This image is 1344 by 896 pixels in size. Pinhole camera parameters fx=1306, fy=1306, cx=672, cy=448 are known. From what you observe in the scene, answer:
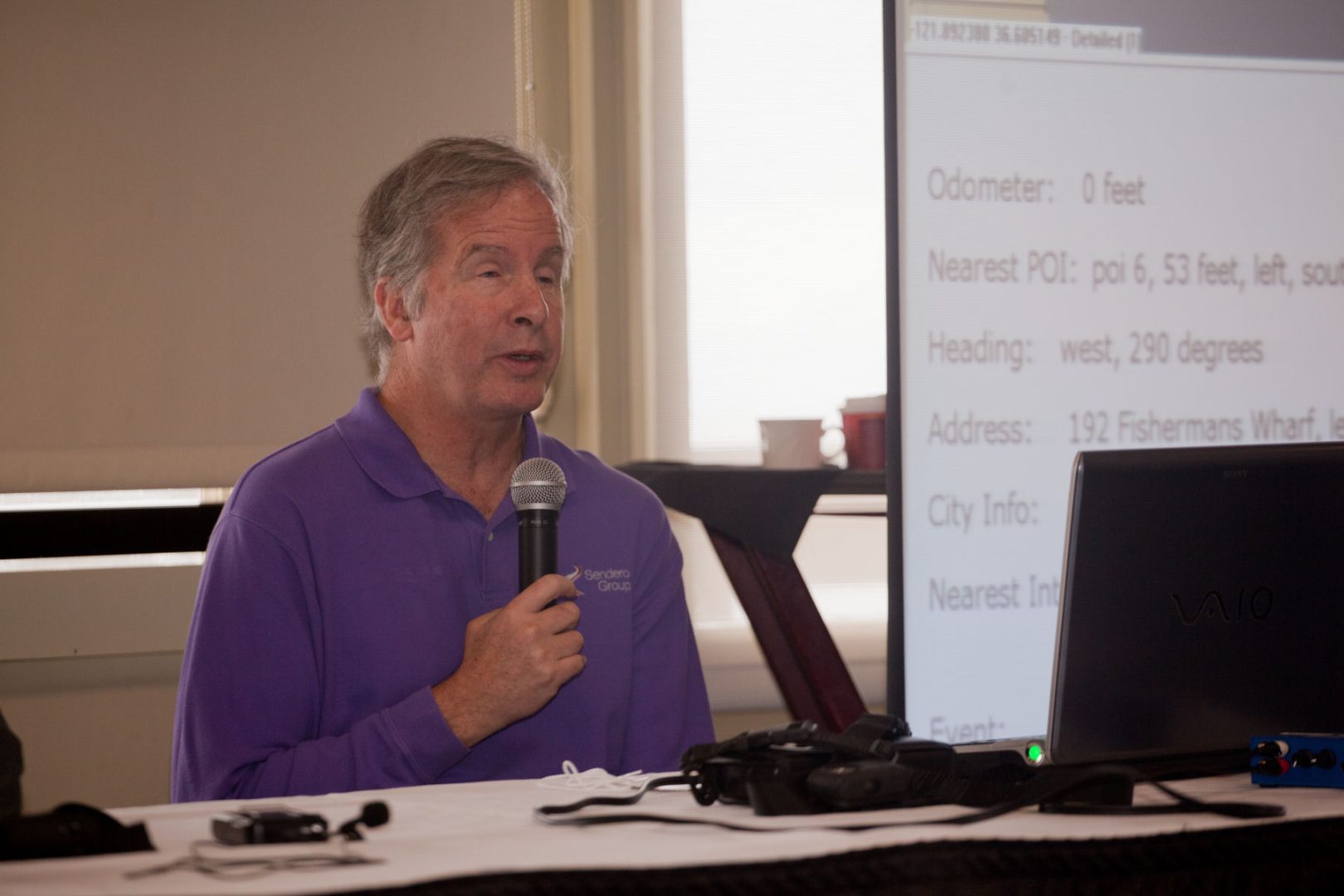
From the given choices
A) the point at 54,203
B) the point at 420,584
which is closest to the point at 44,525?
the point at 54,203

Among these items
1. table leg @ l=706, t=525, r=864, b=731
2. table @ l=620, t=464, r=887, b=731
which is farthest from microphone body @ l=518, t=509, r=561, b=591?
table leg @ l=706, t=525, r=864, b=731

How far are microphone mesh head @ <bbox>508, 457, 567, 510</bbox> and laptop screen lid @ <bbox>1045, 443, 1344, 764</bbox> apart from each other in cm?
61

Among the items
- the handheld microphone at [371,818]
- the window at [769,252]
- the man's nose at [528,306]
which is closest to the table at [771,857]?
the handheld microphone at [371,818]

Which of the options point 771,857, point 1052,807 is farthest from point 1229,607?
point 771,857

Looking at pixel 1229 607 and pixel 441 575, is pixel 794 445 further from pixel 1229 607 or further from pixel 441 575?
pixel 1229 607

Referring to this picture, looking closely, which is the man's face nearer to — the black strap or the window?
the black strap

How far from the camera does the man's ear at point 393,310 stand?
1.75 meters

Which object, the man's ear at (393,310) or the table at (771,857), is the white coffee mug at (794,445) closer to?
the man's ear at (393,310)

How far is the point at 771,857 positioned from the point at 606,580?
0.89 metres

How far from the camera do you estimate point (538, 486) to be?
4.91ft

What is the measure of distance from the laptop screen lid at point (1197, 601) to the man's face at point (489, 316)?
778 millimetres

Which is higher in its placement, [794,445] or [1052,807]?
[794,445]

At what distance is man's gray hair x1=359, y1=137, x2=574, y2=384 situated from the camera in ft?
5.59

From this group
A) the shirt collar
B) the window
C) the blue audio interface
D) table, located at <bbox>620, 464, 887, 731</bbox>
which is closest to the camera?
the blue audio interface
